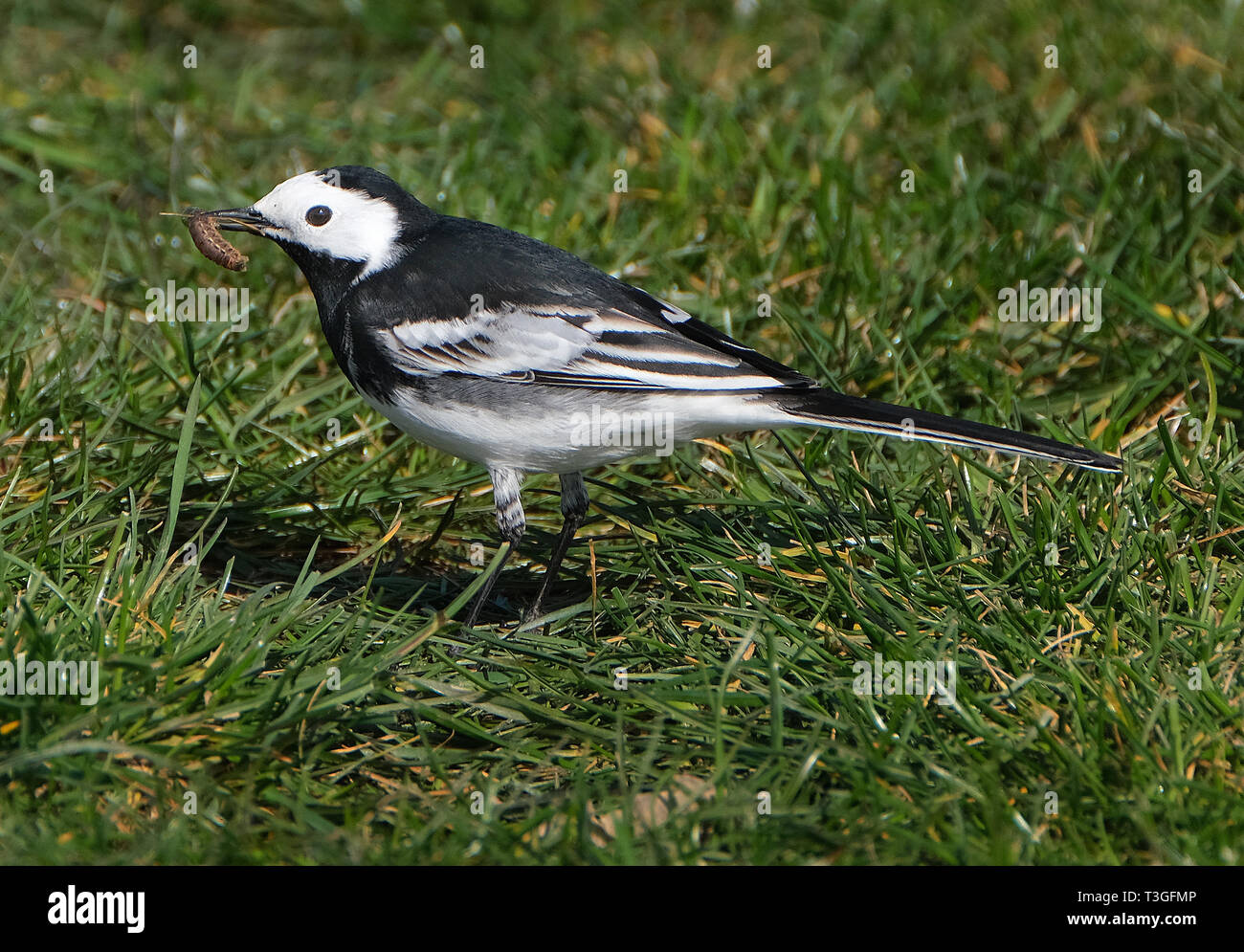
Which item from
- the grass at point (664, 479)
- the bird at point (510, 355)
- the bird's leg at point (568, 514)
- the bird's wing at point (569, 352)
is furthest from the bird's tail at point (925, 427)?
the bird's leg at point (568, 514)

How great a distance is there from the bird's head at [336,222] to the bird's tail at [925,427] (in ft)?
4.83

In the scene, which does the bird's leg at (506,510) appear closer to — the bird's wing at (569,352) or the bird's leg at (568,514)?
the bird's leg at (568,514)

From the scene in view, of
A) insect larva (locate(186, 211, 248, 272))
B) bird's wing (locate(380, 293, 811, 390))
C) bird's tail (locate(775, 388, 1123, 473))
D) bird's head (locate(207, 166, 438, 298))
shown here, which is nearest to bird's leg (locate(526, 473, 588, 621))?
bird's wing (locate(380, 293, 811, 390))

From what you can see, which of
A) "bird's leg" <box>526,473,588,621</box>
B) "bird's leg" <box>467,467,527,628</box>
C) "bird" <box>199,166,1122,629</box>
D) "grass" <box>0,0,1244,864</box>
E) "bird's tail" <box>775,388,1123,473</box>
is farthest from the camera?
"bird's leg" <box>526,473,588,621</box>

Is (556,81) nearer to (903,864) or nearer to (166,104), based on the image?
(166,104)

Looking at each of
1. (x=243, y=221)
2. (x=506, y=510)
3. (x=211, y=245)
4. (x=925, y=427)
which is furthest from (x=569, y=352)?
(x=211, y=245)

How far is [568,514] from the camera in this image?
463 centimetres

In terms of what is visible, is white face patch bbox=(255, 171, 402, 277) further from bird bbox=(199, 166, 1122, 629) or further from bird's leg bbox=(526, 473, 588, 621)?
bird's leg bbox=(526, 473, 588, 621)

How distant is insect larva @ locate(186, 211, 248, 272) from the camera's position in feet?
15.3

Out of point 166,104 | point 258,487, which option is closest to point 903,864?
point 258,487

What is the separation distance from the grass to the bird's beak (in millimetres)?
592

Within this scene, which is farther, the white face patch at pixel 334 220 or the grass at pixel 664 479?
the white face patch at pixel 334 220

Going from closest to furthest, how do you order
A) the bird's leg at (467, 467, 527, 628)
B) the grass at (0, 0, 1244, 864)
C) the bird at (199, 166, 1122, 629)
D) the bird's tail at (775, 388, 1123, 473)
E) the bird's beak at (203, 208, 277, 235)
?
the grass at (0, 0, 1244, 864)
the bird's tail at (775, 388, 1123, 473)
the bird at (199, 166, 1122, 629)
the bird's leg at (467, 467, 527, 628)
the bird's beak at (203, 208, 277, 235)

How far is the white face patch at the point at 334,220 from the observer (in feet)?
14.5
